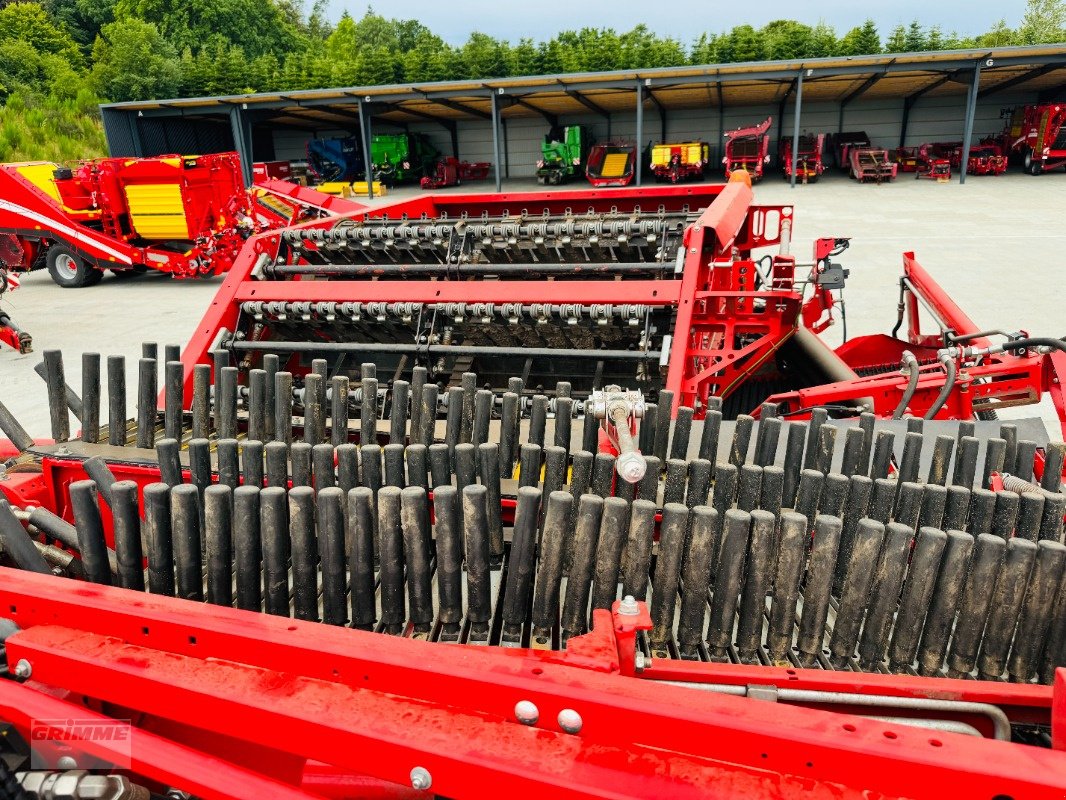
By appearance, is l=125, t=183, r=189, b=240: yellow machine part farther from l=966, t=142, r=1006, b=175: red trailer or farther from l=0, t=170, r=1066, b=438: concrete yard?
l=966, t=142, r=1006, b=175: red trailer

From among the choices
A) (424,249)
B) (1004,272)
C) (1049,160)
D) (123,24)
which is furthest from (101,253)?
(123,24)

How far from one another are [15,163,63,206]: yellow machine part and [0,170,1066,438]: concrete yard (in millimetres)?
1636

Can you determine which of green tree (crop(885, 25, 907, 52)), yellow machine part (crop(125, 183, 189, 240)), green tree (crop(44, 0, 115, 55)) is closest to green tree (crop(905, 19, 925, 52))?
green tree (crop(885, 25, 907, 52))

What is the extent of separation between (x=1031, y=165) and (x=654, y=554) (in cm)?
2469

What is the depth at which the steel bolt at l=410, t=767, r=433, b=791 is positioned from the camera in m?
1.26

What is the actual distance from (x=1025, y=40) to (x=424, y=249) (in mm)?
56820

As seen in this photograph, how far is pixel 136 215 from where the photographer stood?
35.8ft

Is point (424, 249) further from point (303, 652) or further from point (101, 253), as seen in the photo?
point (101, 253)

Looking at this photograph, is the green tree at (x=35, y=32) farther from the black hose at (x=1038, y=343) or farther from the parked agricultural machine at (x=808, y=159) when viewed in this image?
the black hose at (x=1038, y=343)

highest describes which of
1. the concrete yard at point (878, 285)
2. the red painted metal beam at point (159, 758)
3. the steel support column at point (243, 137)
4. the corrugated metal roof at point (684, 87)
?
the corrugated metal roof at point (684, 87)

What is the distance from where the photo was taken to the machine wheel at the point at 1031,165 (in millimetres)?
20484

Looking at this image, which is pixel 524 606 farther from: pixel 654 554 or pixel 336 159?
pixel 336 159

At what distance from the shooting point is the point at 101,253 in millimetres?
10977

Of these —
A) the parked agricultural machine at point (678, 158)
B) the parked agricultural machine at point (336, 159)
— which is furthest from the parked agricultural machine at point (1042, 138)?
the parked agricultural machine at point (336, 159)
